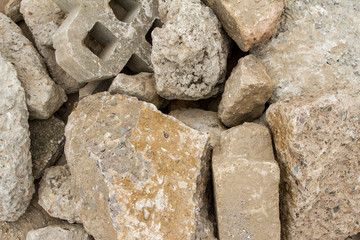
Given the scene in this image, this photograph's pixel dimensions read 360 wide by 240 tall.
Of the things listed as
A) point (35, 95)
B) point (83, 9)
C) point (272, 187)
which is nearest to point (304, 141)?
point (272, 187)

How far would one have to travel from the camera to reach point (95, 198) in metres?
1.89

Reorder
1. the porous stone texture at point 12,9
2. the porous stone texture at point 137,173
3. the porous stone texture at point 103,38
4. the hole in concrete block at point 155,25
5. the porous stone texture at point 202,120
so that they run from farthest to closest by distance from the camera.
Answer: the porous stone texture at point 12,9
the hole in concrete block at point 155,25
the porous stone texture at point 202,120
the porous stone texture at point 103,38
the porous stone texture at point 137,173

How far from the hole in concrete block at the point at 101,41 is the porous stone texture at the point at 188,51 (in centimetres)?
39

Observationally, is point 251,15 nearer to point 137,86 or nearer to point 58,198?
point 137,86

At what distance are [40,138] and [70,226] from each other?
0.66 metres

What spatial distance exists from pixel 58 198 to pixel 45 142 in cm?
42

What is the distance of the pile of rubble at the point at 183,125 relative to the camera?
71.7 inches

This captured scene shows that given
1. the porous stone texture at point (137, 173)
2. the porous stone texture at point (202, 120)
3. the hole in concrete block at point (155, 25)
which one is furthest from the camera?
the hole in concrete block at point (155, 25)

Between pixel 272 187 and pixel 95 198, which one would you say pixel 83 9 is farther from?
pixel 272 187

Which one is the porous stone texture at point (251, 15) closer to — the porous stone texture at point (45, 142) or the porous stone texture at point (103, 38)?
the porous stone texture at point (103, 38)

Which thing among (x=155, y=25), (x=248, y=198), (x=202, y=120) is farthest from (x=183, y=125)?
(x=155, y=25)

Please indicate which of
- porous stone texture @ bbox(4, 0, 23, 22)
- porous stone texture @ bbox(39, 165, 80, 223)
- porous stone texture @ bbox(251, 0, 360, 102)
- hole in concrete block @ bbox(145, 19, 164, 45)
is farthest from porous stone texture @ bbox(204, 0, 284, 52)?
porous stone texture @ bbox(4, 0, 23, 22)

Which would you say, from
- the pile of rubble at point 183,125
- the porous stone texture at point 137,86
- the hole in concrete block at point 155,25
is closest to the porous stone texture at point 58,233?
the pile of rubble at point 183,125

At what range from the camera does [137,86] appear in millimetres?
2252
